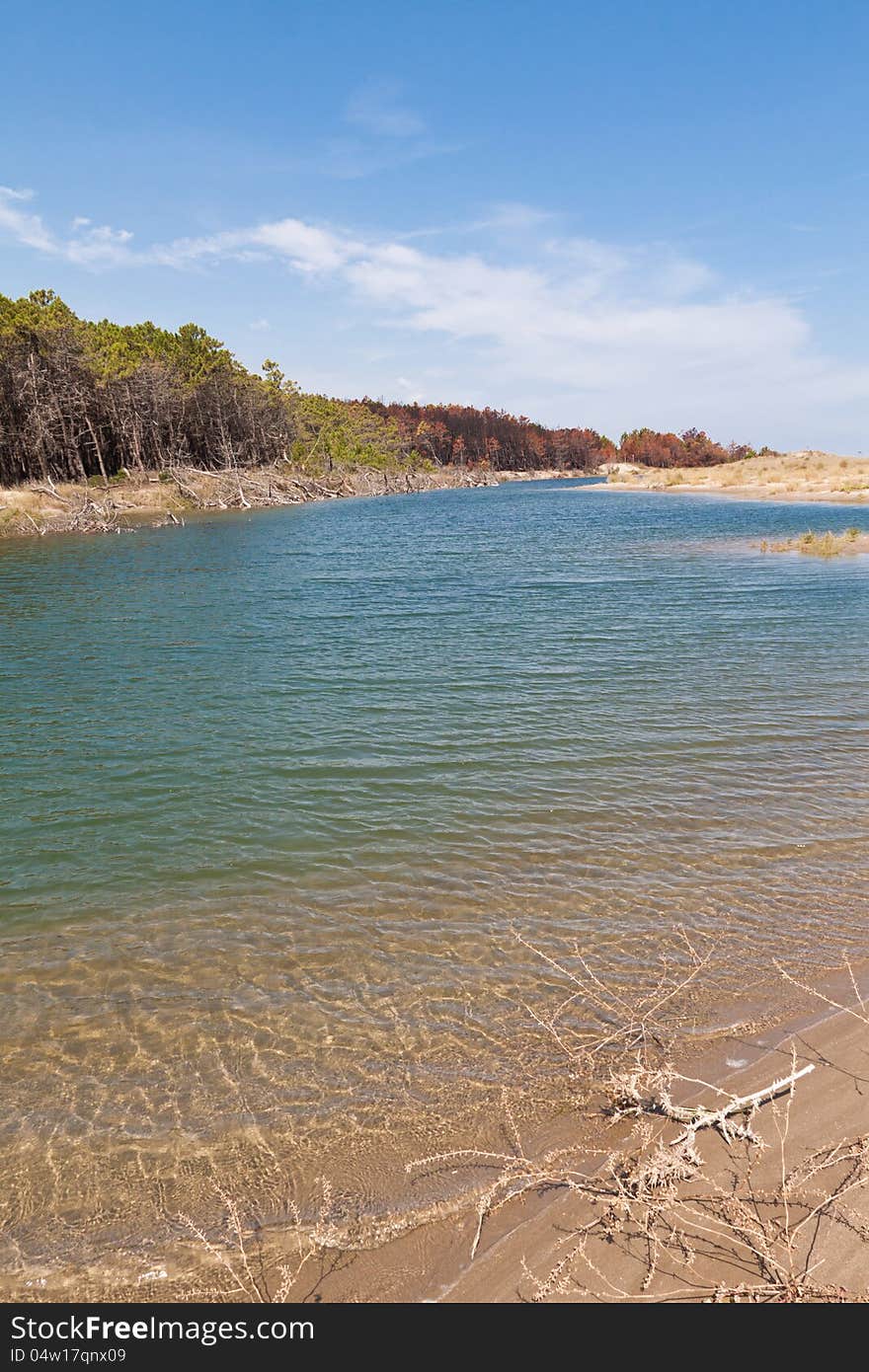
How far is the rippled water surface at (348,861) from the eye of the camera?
18.1 feet

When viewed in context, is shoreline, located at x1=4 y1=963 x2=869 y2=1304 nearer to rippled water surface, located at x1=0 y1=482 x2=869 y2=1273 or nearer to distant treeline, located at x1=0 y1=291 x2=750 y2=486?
rippled water surface, located at x1=0 y1=482 x2=869 y2=1273

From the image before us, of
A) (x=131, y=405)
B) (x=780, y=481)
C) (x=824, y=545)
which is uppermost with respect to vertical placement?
(x=131, y=405)

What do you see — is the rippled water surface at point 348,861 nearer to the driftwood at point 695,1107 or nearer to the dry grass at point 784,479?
the driftwood at point 695,1107

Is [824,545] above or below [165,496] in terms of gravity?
below

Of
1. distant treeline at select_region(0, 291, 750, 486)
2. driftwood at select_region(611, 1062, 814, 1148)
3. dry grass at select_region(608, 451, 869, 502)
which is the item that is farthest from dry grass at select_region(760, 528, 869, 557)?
distant treeline at select_region(0, 291, 750, 486)

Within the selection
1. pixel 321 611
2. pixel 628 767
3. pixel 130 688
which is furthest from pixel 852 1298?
pixel 321 611

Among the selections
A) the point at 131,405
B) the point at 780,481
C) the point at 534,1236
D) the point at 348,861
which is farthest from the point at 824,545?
the point at 131,405

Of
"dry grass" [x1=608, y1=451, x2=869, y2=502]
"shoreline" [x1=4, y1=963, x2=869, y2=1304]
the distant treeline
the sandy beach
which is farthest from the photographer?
"dry grass" [x1=608, y1=451, x2=869, y2=502]

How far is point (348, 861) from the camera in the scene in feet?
30.4

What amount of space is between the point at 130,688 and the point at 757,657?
1723 centimetres

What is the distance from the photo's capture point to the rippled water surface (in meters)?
5.52

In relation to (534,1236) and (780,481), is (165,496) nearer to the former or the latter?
(780,481)

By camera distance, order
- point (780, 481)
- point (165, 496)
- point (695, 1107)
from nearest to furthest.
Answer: point (695, 1107), point (165, 496), point (780, 481)

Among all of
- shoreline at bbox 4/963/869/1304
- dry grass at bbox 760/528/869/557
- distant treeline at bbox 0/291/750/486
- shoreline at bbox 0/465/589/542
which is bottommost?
shoreline at bbox 4/963/869/1304
